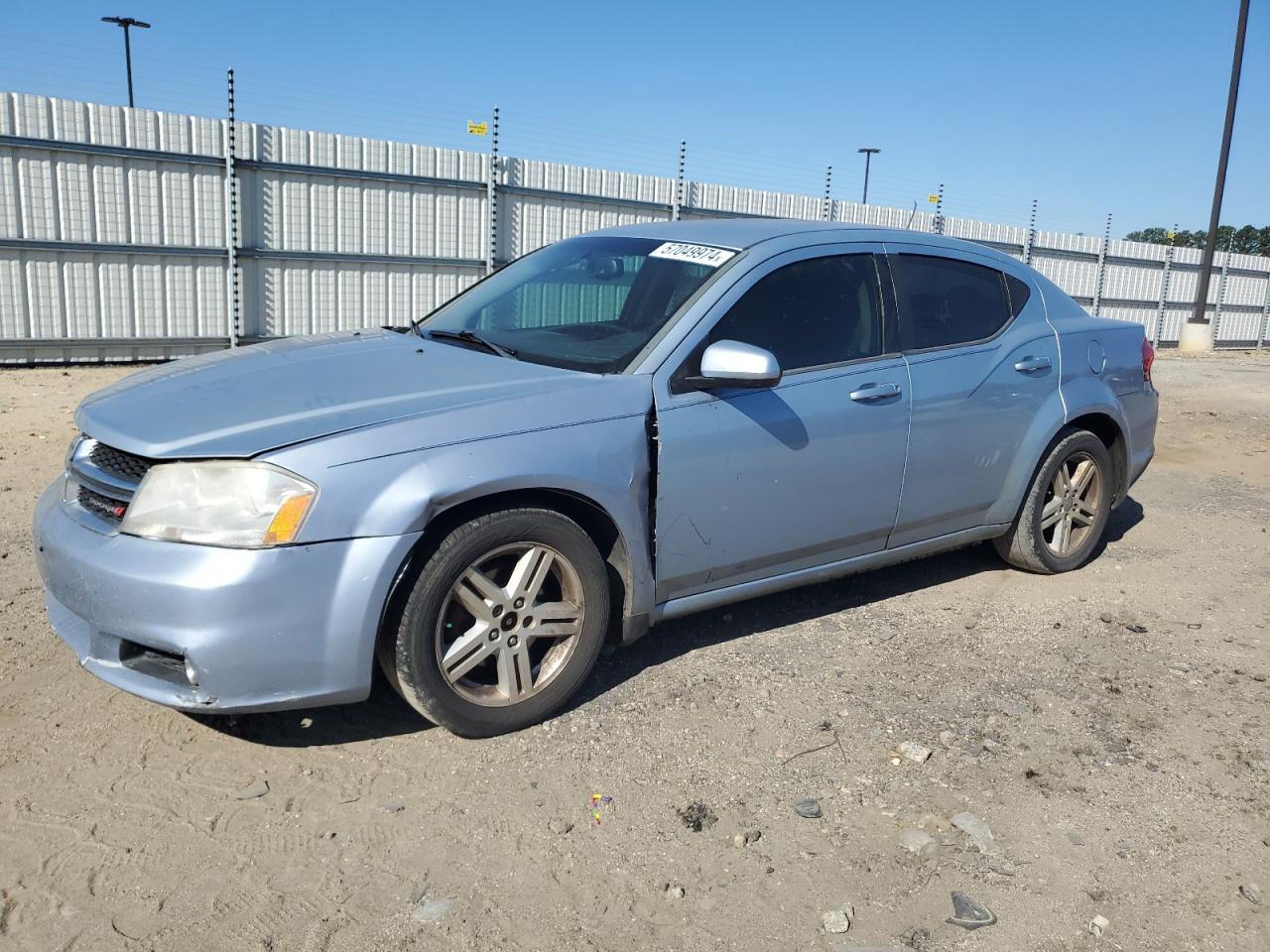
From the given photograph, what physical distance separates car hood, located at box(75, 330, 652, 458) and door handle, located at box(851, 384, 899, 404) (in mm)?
979

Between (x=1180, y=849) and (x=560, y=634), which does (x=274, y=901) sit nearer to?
(x=560, y=634)

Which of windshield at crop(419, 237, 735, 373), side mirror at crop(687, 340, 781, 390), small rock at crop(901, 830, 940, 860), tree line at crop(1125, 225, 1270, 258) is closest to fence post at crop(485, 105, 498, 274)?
windshield at crop(419, 237, 735, 373)

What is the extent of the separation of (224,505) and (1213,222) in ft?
80.2

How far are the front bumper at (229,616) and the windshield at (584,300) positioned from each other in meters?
1.17

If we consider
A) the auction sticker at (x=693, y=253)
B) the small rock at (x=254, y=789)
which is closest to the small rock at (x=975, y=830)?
the small rock at (x=254, y=789)

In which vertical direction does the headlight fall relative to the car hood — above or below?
Result: below

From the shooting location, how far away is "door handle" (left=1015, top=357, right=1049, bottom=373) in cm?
478

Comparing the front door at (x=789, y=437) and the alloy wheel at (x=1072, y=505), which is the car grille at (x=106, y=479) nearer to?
the front door at (x=789, y=437)

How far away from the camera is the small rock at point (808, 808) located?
3045 mm

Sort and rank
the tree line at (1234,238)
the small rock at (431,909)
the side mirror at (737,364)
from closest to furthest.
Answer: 1. the small rock at (431,909)
2. the side mirror at (737,364)
3. the tree line at (1234,238)

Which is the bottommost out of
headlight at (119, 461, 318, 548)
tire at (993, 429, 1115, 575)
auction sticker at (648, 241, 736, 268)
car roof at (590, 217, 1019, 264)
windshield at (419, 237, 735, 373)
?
tire at (993, 429, 1115, 575)

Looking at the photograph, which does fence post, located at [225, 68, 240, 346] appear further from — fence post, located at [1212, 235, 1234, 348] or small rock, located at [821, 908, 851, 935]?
fence post, located at [1212, 235, 1234, 348]

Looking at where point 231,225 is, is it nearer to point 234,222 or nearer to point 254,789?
point 234,222

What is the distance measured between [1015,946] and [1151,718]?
1.59m
